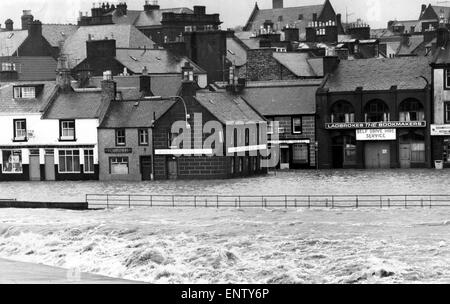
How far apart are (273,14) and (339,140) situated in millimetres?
74880

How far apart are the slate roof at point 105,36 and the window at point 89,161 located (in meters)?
31.7

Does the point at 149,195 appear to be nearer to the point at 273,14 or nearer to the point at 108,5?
the point at 108,5

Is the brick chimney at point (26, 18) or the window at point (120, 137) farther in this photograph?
the brick chimney at point (26, 18)

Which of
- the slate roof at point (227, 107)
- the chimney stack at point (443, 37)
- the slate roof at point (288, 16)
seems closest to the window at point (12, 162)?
the slate roof at point (227, 107)

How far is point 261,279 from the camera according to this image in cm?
4884

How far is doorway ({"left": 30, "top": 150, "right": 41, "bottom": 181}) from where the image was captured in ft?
293

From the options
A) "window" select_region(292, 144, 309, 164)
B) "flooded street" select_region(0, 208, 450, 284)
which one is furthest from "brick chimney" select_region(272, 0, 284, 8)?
"flooded street" select_region(0, 208, 450, 284)

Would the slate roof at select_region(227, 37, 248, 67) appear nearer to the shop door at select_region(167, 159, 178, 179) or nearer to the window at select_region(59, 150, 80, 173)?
the window at select_region(59, 150, 80, 173)

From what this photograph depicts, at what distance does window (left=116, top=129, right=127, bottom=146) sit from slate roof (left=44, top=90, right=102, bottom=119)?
2.24 m

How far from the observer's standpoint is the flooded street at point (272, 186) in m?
75.1

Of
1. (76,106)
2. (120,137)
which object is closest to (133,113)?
(120,137)

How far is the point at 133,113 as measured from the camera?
88.0 m

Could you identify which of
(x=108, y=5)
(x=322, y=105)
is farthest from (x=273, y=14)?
(x=322, y=105)

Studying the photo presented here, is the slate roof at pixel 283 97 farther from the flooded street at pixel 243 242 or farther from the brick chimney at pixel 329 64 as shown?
the flooded street at pixel 243 242
